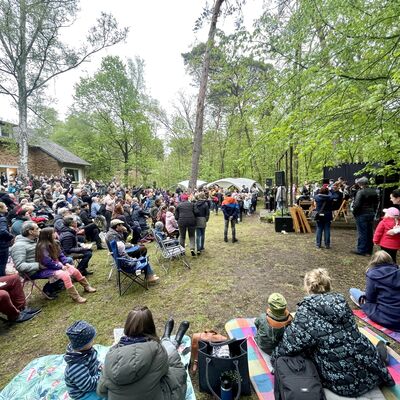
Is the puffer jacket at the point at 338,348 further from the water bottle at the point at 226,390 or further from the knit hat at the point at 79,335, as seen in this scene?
the knit hat at the point at 79,335

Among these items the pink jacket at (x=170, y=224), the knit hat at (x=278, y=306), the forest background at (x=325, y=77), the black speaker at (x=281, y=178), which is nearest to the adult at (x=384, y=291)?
the knit hat at (x=278, y=306)

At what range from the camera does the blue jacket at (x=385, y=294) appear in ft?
9.46

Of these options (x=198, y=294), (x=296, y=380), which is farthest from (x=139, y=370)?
(x=198, y=294)

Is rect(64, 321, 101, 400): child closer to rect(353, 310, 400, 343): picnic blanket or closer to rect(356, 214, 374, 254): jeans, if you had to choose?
rect(353, 310, 400, 343): picnic blanket

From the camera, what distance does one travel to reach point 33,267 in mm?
3760

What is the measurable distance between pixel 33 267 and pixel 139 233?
160 inches

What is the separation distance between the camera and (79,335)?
6.44 ft

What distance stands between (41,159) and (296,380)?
87.5 ft

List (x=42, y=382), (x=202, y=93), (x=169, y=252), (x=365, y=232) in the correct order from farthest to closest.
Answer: (x=202, y=93), (x=365, y=232), (x=169, y=252), (x=42, y=382)

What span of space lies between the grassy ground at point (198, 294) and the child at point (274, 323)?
73 cm

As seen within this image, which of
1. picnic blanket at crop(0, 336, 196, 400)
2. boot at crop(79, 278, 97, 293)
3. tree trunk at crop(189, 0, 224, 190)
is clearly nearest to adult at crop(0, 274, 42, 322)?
boot at crop(79, 278, 97, 293)

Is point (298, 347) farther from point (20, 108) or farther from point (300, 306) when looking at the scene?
point (20, 108)

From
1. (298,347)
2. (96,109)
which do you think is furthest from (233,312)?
(96,109)

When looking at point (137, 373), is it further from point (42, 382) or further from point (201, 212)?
point (201, 212)
